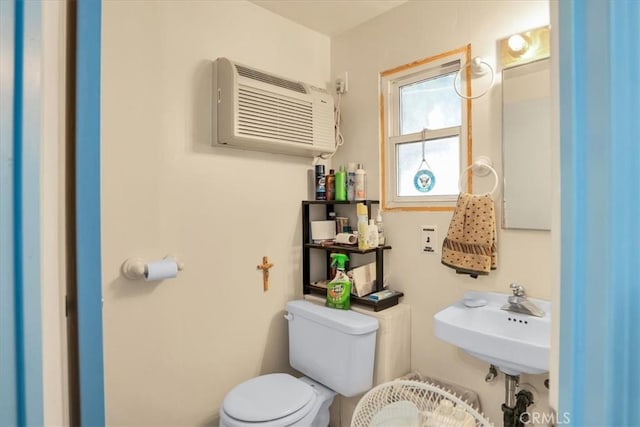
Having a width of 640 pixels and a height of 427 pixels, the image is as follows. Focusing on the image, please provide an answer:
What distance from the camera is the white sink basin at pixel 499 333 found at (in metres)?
1.16

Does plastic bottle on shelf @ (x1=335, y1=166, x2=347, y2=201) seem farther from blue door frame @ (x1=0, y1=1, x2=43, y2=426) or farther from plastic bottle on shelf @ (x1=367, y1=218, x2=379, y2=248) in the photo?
blue door frame @ (x1=0, y1=1, x2=43, y2=426)

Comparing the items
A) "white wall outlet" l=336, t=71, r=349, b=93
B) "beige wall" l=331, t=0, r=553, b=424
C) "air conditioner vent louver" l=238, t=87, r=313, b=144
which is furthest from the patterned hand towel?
"white wall outlet" l=336, t=71, r=349, b=93

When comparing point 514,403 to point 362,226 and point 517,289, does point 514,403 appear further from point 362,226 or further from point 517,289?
point 362,226

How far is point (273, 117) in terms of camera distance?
1.74 metres

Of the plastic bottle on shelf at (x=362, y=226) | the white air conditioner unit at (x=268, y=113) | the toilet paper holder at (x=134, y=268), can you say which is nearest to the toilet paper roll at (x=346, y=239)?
the plastic bottle on shelf at (x=362, y=226)

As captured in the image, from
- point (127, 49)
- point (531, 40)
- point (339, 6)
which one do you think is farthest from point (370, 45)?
point (127, 49)

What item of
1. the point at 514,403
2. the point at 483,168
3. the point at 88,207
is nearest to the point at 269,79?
the point at 483,168

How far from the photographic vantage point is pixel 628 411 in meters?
0.40

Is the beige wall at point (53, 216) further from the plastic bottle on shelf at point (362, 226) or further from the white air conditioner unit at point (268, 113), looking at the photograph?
the plastic bottle on shelf at point (362, 226)

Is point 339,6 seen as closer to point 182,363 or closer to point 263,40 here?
point 263,40

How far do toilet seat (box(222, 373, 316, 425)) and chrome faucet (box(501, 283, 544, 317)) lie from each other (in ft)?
3.07

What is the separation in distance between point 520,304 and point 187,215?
1.48 m

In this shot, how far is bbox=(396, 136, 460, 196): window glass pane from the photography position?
171 centimetres

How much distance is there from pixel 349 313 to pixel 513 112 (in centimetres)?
118
